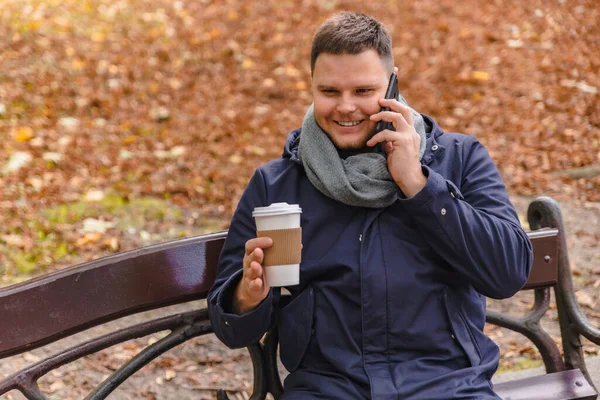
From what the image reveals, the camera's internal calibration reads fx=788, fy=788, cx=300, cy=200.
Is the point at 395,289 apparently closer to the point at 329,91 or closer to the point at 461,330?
the point at 461,330

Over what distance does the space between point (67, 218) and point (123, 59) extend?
354 cm

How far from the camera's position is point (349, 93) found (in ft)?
8.98

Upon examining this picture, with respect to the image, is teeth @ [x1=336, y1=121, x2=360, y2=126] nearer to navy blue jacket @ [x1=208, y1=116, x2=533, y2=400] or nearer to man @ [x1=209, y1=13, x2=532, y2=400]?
man @ [x1=209, y1=13, x2=532, y2=400]

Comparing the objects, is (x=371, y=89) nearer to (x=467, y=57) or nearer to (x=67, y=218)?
(x=67, y=218)

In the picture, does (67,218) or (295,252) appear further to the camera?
(67,218)

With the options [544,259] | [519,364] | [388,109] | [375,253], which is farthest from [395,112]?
[519,364]

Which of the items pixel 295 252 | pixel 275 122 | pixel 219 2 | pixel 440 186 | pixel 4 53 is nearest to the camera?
pixel 295 252

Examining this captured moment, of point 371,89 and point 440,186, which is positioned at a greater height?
point 371,89

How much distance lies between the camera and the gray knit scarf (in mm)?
2682

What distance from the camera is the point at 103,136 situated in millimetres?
7586

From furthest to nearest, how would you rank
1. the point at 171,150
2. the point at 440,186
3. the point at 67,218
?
the point at 171,150, the point at 67,218, the point at 440,186

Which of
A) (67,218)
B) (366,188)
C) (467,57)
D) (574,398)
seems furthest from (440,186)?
(467,57)

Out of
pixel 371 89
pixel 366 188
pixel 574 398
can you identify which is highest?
pixel 371 89

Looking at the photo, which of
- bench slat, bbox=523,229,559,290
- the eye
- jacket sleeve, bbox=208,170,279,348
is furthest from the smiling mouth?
bench slat, bbox=523,229,559,290
